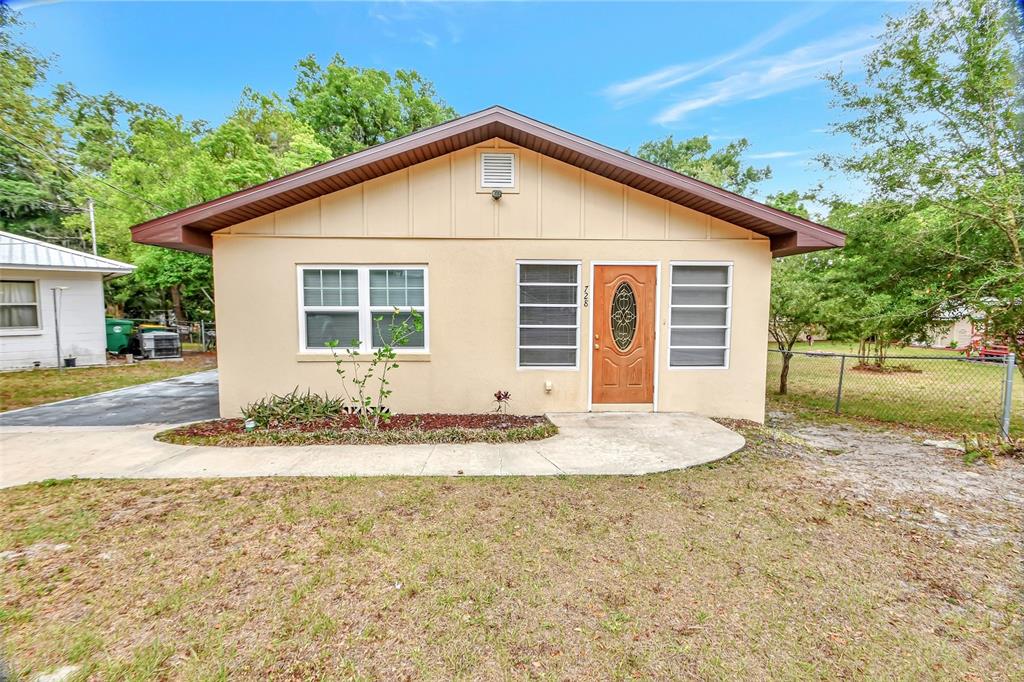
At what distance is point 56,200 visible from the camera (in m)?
16.9

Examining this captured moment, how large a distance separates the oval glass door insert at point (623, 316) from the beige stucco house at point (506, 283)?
0.07 feet

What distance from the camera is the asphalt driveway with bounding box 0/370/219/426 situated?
20.6ft

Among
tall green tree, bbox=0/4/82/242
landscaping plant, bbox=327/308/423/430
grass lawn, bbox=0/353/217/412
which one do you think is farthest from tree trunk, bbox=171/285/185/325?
landscaping plant, bbox=327/308/423/430

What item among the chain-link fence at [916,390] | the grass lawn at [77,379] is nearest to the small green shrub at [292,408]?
the grass lawn at [77,379]

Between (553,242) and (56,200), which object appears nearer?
(553,242)

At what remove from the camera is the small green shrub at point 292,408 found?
5.86 meters

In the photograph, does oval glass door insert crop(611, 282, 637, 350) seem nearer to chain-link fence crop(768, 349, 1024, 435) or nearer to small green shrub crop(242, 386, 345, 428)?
chain-link fence crop(768, 349, 1024, 435)

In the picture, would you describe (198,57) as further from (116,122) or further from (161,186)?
(116,122)

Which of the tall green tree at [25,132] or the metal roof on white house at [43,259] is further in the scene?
the metal roof on white house at [43,259]

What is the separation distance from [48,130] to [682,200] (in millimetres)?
14039

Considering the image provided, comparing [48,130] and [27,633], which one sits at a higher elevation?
[48,130]

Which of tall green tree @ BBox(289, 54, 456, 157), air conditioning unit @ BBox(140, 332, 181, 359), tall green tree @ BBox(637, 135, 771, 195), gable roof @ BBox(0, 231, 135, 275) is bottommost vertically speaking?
air conditioning unit @ BBox(140, 332, 181, 359)

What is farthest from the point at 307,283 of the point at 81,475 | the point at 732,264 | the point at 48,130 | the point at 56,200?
the point at 56,200

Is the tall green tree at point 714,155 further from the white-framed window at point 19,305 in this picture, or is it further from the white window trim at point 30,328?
the white-framed window at point 19,305
